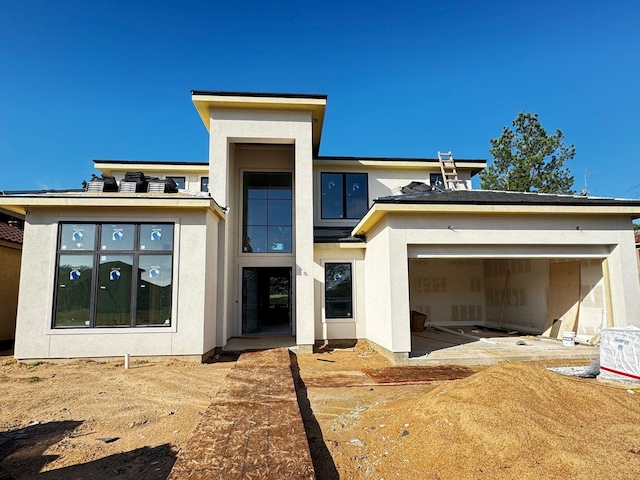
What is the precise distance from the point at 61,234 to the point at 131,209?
175 cm

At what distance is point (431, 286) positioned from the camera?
1352 centimetres

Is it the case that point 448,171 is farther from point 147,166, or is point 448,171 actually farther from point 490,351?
point 147,166

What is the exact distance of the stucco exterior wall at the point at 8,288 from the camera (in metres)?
9.95

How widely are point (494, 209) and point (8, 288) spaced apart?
557 inches

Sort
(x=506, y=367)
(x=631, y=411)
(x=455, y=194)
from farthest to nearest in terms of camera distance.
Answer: (x=455, y=194) → (x=506, y=367) → (x=631, y=411)

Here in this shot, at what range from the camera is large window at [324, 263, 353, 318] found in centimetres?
1055

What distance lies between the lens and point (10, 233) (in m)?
10.9

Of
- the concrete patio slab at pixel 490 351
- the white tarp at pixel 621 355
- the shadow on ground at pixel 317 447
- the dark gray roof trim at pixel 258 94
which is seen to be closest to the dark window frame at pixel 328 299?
the concrete patio slab at pixel 490 351

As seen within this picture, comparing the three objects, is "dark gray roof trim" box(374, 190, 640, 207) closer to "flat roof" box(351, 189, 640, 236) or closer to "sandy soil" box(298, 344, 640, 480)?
"flat roof" box(351, 189, 640, 236)

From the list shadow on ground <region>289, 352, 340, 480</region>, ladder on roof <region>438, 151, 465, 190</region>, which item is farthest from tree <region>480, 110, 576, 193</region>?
shadow on ground <region>289, 352, 340, 480</region>

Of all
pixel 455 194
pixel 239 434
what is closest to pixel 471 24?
pixel 455 194

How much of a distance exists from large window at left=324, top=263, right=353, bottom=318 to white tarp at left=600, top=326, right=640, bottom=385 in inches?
242

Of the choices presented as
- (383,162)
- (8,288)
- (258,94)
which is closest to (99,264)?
(8,288)

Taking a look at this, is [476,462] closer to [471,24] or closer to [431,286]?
[431,286]
